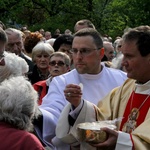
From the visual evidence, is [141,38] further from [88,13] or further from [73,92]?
[88,13]

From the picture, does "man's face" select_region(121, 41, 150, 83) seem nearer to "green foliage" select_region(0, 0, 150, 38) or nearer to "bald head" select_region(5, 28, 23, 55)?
"bald head" select_region(5, 28, 23, 55)

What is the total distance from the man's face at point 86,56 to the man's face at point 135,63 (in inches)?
33.3

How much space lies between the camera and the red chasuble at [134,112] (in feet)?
11.7

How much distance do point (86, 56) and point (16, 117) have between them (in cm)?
150

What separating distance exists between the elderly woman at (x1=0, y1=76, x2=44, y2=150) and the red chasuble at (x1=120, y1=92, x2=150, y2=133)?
2.86 feet

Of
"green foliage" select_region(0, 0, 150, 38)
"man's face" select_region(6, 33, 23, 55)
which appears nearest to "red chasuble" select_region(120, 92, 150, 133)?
"man's face" select_region(6, 33, 23, 55)

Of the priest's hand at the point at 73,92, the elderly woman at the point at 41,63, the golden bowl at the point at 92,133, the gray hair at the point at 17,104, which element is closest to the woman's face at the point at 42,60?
the elderly woman at the point at 41,63

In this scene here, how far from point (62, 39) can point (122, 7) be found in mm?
19807

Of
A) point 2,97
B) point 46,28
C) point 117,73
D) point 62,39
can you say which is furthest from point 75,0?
point 2,97

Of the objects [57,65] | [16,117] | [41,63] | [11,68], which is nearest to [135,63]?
[16,117]

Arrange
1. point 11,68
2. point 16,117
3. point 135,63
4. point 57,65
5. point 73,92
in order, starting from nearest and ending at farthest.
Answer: point 16,117 → point 135,63 → point 73,92 → point 11,68 → point 57,65

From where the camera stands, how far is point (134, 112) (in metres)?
3.66

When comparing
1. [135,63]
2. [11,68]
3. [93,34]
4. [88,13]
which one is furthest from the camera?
[88,13]

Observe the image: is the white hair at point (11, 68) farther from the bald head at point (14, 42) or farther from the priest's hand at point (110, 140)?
the bald head at point (14, 42)
